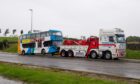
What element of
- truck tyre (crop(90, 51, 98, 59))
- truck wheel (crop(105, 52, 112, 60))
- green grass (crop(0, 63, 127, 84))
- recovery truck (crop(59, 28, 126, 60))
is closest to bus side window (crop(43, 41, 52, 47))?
recovery truck (crop(59, 28, 126, 60))

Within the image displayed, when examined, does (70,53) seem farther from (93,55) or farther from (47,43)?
(47,43)

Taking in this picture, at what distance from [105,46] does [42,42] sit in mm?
12443

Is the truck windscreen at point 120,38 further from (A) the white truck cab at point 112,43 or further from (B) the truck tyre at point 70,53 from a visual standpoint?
(B) the truck tyre at point 70,53

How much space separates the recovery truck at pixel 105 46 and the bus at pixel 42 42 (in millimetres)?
5642

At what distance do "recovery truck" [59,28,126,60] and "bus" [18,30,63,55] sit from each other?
18.5 ft

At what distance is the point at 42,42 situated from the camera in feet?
144

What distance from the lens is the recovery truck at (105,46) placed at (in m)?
33.4

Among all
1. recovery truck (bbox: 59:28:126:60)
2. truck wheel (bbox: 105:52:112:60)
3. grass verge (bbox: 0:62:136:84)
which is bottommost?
grass verge (bbox: 0:62:136:84)

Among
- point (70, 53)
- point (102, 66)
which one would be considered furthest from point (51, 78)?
point (70, 53)

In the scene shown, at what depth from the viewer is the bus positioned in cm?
4244

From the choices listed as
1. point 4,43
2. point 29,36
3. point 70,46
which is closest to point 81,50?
point 70,46

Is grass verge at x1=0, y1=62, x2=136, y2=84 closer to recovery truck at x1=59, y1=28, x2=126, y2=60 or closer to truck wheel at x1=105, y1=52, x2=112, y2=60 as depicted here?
truck wheel at x1=105, y1=52, x2=112, y2=60

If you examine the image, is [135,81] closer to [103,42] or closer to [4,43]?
[103,42]

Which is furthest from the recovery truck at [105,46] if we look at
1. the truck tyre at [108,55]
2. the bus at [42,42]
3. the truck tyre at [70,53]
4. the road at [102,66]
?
the bus at [42,42]
